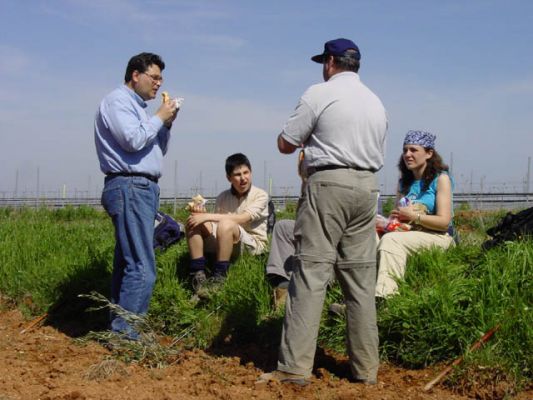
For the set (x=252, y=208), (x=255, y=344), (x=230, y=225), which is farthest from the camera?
(x=252, y=208)

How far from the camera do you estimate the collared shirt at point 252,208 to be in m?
6.71

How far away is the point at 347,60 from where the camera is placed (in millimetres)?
4656

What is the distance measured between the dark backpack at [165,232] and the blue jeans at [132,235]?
179cm

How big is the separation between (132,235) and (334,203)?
178 cm

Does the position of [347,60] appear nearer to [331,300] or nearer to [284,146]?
[284,146]

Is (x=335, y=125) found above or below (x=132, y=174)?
above

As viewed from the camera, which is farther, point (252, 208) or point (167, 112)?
point (252, 208)

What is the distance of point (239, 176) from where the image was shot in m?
6.72

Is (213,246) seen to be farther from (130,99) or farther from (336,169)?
(336,169)

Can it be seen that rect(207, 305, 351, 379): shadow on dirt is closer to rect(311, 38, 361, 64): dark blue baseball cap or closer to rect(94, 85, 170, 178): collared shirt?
rect(94, 85, 170, 178): collared shirt

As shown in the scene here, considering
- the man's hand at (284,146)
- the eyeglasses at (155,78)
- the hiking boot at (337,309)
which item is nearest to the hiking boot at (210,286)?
the hiking boot at (337,309)

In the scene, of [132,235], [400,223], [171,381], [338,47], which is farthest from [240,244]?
[338,47]

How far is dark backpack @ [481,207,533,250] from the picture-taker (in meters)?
5.92

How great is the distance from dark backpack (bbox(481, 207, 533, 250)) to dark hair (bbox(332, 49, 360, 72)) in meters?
2.09
